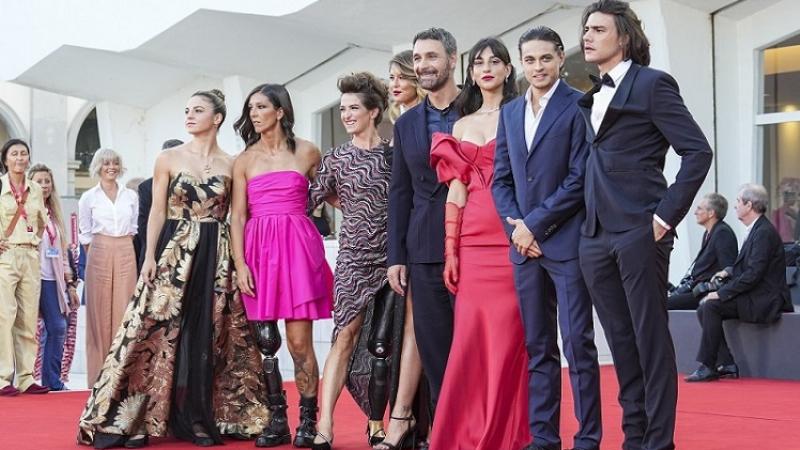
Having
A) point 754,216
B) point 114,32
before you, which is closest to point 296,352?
point 754,216

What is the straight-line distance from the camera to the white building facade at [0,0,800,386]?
1168 centimetres

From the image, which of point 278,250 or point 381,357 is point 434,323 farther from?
point 278,250

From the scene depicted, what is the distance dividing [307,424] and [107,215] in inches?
155

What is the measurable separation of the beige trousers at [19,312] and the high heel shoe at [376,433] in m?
4.29

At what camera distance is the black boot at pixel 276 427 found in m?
6.06

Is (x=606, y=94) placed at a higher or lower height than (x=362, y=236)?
higher

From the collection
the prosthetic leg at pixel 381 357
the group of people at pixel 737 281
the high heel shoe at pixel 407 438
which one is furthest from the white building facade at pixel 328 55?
the high heel shoe at pixel 407 438

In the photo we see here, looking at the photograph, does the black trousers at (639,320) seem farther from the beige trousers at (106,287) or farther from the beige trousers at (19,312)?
the beige trousers at (19,312)

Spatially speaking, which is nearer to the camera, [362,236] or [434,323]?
[434,323]

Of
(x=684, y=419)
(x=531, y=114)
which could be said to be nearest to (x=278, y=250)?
(x=531, y=114)

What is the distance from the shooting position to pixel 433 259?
5449 millimetres

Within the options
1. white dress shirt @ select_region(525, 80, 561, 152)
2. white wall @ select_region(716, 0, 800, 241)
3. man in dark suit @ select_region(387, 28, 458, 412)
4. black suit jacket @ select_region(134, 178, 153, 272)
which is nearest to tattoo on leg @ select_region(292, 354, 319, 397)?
man in dark suit @ select_region(387, 28, 458, 412)

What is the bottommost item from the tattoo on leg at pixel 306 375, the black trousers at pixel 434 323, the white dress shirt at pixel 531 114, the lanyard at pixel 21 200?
the tattoo on leg at pixel 306 375

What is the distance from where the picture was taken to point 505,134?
5.09 metres
